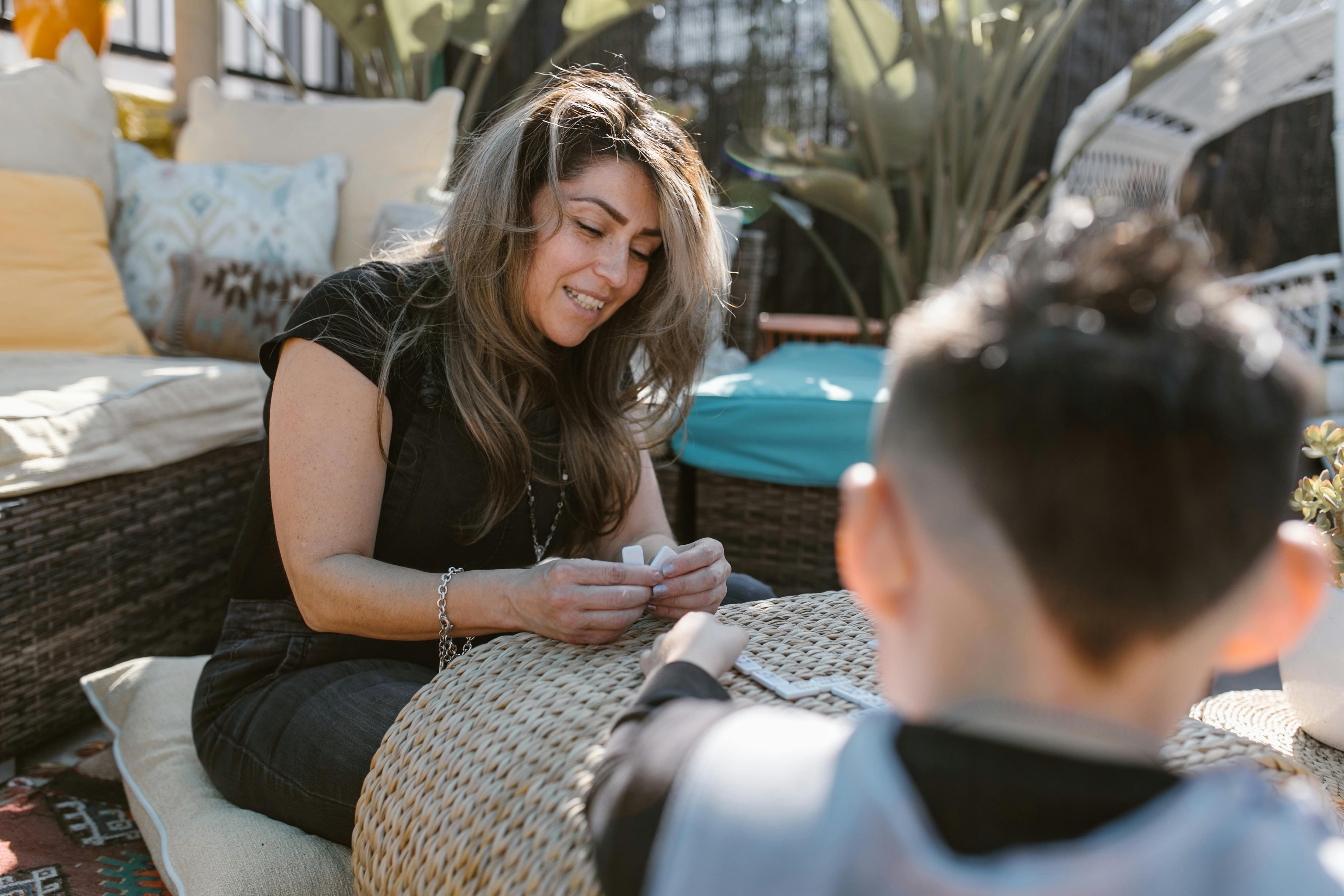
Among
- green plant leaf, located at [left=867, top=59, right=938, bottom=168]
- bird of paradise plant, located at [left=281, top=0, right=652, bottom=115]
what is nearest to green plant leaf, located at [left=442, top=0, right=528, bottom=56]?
bird of paradise plant, located at [left=281, top=0, right=652, bottom=115]

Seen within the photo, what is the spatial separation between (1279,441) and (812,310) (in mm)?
4764

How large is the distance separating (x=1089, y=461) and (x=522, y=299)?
1.17 meters

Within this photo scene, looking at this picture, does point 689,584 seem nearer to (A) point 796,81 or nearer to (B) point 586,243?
(B) point 586,243

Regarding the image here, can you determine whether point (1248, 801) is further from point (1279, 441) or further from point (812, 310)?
point (812, 310)

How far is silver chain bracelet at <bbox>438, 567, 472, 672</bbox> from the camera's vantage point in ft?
4.22

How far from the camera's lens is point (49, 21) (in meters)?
3.22

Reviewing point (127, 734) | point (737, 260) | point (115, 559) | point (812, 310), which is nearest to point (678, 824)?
point (127, 734)

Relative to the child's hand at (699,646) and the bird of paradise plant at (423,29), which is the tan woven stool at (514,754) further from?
the bird of paradise plant at (423,29)

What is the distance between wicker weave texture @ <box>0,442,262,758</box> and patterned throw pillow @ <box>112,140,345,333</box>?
2.33 feet

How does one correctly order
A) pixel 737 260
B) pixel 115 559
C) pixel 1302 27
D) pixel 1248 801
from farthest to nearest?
pixel 1302 27 → pixel 737 260 → pixel 115 559 → pixel 1248 801

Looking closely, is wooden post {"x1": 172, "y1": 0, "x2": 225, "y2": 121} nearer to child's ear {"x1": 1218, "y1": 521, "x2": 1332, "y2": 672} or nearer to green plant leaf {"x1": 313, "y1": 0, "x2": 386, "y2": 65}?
green plant leaf {"x1": 313, "y1": 0, "x2": 386, "y2": 65}

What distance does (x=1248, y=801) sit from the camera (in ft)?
1.60

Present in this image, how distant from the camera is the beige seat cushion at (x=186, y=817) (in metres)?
1.26

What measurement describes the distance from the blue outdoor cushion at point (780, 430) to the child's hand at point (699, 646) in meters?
1.25
